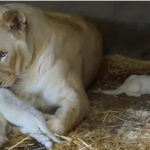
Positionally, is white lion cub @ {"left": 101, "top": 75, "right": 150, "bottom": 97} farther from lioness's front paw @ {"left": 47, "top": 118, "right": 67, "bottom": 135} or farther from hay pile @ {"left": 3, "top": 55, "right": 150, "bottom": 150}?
lioness's front paw @ {"left": 47, "top": 118, "right": 67, "bottom": 135}

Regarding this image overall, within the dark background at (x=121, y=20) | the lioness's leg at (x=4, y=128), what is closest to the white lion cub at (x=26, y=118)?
the lioness's leg at (x=4, y=128)

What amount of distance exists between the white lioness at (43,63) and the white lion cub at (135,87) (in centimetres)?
41

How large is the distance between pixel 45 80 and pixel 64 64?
0.16 m

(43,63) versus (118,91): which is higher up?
(43,63)

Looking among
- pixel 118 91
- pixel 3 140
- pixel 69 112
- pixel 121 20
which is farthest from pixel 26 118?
pixel 121 20

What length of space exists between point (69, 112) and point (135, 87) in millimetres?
824

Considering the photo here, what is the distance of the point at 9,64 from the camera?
270 cm

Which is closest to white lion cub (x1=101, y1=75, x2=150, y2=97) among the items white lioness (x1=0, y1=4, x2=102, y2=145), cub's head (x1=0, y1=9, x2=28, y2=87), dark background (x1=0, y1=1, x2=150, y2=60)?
white lioness (x1=0, y1=4, x2=102, y2=145)

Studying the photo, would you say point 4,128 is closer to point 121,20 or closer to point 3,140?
point 3,140

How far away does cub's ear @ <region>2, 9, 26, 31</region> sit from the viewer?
2637 millimetres

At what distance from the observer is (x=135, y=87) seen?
3.33m

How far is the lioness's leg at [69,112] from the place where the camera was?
2529 mm

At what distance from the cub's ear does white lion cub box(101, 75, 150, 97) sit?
3.09ft

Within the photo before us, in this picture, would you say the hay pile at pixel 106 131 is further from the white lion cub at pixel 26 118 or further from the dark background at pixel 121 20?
the dark background at pixel 121 20
